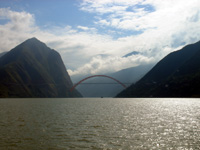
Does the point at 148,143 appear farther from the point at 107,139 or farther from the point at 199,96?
the point at 199,96

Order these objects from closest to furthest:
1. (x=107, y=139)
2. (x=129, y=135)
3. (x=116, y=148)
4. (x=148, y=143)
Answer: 1. (x=116, y=148)
2. (x=148, y=143)
3. (x=107, y=139)
4. (x=129, y=135)

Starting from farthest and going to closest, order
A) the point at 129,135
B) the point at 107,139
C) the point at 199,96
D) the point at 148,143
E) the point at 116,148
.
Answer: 1. the point at 199,96
2. the point at 129,135
3. the point at 107,139
4. the point at 148,143
5. the point at 116,148

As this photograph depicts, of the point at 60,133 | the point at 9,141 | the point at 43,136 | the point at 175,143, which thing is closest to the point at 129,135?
the point at 175,143

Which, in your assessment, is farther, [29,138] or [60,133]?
→ [60,133]

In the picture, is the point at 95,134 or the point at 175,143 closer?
the point at 175,143

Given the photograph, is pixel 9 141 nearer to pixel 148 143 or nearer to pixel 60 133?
pixel 60 133

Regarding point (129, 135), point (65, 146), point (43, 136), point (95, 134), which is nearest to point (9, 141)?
point (43, 136)

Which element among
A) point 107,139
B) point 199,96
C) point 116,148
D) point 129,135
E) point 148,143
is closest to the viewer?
point 116,148

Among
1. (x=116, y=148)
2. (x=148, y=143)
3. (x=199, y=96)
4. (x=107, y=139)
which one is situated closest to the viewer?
(x=116, y=148)
